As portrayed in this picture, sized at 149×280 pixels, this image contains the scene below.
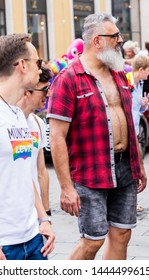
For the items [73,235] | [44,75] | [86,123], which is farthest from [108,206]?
[73,235]

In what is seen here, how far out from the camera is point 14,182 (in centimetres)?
297

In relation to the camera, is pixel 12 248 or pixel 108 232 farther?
pixel 108 232

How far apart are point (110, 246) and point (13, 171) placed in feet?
5.37

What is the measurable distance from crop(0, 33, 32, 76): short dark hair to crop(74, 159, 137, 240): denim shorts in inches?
52.7

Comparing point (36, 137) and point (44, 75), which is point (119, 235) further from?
point (44, 75)

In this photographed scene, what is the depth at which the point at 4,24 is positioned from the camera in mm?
25578

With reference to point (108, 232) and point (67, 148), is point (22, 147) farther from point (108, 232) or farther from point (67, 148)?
point (108, 232)

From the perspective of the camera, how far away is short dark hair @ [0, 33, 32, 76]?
119 inches

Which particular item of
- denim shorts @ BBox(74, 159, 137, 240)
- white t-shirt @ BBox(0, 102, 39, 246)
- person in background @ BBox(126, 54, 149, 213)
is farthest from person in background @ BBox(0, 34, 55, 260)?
person in background @ BBox(126, 54, 149, 213)

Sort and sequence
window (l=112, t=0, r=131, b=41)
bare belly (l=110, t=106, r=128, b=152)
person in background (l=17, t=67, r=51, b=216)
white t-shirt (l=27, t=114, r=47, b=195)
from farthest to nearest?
window (l=112, t=0, r=131, b=41)
bare belly (l=110, t=106, r=128, b=152)
person in background (l=17, t=67, r=51, b=216)
white t-shirt (l=27, t=114, r=47, b=195)

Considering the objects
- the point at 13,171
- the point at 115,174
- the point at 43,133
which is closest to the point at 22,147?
the point at 13,171

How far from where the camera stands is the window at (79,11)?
2864 centimetres

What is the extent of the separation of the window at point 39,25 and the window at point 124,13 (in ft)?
16.5

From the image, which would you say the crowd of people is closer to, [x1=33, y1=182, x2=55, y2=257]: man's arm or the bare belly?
the bare belly
